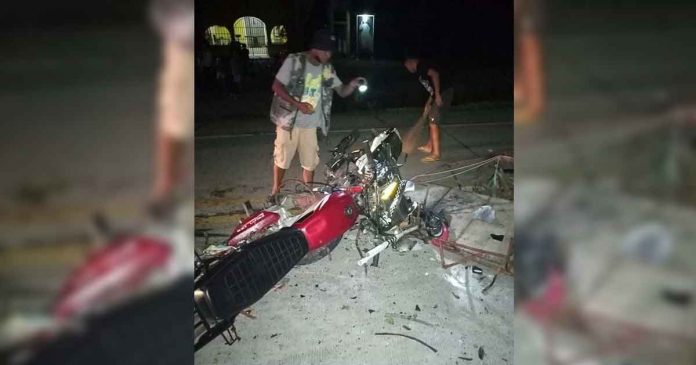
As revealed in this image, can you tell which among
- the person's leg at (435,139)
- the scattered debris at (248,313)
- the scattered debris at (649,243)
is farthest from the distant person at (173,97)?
the person's leg at (435,139)

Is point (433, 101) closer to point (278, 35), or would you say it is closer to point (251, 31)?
point (278, 35)

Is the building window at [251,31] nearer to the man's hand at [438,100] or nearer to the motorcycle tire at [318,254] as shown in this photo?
the man's hand at [438,100]

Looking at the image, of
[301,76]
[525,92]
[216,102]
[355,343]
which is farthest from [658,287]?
[216,102]

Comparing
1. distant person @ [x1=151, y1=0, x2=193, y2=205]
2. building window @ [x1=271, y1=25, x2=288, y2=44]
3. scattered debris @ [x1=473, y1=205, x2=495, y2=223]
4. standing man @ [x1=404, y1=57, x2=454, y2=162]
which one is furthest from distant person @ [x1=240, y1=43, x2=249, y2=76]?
distant person @ [x1=151, y1=0, x2=193, y2=205]

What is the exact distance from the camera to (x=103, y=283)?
1.93 m

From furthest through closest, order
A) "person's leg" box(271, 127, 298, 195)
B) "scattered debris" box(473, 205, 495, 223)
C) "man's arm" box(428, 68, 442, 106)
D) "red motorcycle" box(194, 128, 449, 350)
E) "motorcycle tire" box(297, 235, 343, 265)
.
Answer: "man's arm" box(428, 68, 442, 106)
"person's leg" box(271, 127, 298, 195)
"scattered debris" box(473, 205, 495, 223)
"motorcycle tire" box(297, 235, 343, 265)
"red motorcycle" box(194, 128, 449, 350)

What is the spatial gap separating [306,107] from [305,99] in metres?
0.09

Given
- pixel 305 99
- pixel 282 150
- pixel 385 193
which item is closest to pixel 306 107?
pixel 305 99

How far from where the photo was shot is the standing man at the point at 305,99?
4457 mm

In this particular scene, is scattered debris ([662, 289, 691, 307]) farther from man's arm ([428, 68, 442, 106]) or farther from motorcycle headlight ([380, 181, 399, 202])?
man's arm ([428, 68, 442, 106])

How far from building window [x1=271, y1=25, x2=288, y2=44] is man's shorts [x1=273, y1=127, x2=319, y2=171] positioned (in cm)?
1699

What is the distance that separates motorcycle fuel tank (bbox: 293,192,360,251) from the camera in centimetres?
345

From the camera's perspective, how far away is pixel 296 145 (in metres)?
4.93

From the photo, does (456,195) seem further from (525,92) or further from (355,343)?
(525,92)
